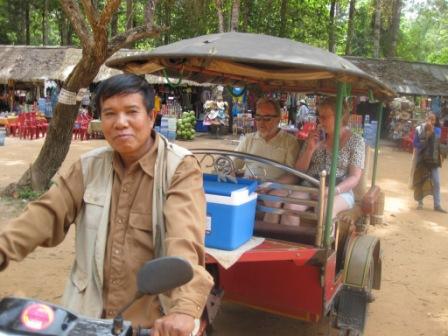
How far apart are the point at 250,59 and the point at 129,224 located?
1434mm

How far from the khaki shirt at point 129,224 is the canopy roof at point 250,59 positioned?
1.21 meters

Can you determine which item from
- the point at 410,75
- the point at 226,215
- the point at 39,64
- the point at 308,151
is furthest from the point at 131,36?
the point at 39,64

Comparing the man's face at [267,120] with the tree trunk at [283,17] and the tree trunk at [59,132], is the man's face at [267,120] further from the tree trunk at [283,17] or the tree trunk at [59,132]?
the tree trunk at [283,17]

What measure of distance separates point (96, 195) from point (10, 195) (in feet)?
22.8

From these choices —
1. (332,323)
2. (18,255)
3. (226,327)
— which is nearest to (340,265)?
(332,323)

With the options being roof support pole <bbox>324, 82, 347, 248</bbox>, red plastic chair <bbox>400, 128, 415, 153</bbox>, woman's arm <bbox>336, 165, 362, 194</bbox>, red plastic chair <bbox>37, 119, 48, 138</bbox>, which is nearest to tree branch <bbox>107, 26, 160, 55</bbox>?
→ woman's arm <bbox>336, 165, 362, 194</bbox>

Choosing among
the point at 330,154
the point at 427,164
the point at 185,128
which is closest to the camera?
the point at 330,154

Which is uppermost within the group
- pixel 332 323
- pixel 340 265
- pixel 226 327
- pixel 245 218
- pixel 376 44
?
pixel 376 44

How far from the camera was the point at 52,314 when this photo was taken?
159 centimetres

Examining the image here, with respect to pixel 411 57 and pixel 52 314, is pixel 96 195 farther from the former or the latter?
pixel 411 57

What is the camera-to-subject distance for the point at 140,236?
2.04 m

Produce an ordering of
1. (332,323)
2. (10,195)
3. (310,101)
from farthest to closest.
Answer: (310,101)
(10,195)
(332,323)

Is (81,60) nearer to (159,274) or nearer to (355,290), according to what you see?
(355,290)

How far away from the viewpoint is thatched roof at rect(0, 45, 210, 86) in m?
22.5
